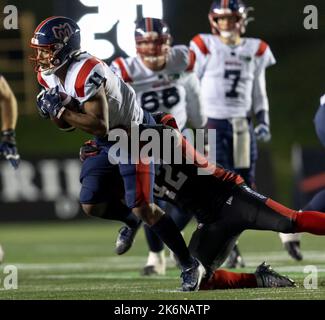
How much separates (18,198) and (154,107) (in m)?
5.32

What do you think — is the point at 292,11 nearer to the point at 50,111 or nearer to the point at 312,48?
the point at 312,48

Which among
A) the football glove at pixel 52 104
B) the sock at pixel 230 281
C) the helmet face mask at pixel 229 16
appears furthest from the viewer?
the helmet face mask at pixel 229 16

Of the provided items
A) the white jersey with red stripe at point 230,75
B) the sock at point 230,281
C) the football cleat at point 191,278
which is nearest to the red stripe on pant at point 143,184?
the football cleat at point 191,278

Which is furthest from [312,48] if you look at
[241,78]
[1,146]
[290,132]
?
[1,146]

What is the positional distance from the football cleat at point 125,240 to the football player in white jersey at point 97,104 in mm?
727

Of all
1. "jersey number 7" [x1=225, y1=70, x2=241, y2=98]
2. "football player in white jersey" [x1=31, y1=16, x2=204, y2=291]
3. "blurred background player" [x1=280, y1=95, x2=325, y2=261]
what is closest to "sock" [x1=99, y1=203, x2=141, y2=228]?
"football player in white jersey" [x1=31, y1=16, x2=204, y2=291]

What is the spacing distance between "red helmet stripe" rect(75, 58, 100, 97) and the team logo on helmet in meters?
0.20

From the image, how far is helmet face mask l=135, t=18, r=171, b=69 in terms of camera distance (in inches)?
228

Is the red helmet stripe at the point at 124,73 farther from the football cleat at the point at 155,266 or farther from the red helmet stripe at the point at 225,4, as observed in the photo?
the football cleat at the point at 155,266

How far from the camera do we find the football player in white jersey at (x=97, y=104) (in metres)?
4.27

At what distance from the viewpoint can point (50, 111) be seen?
4262 millimetres


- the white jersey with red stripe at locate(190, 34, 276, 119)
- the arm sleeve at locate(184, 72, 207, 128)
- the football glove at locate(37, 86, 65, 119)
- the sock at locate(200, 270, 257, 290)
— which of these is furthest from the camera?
the white jersey with red stripe at locate(190, 34, 276, 119)

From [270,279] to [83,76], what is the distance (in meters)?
1.23

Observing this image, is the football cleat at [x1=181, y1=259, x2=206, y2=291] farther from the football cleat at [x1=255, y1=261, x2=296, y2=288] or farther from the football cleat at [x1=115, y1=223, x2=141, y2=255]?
the football cleat at [x1=115, y1=223, x2=141, y2=255]
